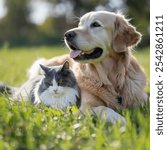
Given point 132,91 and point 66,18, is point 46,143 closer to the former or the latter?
point 132,91

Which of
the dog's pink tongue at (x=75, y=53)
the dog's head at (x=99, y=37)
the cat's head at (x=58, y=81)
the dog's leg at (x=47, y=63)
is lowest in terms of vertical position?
the cat's head at (x=58, y=81)

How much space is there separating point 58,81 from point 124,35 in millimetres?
981

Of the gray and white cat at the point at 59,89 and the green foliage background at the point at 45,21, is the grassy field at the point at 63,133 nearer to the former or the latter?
the gray and white cat at the point at 59,89

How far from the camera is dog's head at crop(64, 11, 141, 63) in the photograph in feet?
18.7

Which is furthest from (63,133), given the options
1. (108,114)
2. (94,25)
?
(94,25)

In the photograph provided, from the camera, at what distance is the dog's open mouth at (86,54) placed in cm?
572

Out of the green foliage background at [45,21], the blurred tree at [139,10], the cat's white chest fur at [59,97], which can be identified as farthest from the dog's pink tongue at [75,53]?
the blurred tree at [139,10]

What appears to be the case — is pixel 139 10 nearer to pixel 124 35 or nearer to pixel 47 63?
pixel 47 63

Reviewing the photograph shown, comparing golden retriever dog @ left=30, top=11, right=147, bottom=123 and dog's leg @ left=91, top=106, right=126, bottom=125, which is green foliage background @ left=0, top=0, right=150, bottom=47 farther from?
dog's leg @ left=91, top=106, right=126, bottom=125

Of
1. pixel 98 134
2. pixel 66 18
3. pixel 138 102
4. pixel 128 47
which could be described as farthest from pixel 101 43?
pixel 66 18

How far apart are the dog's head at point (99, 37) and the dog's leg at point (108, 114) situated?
62 centimetres

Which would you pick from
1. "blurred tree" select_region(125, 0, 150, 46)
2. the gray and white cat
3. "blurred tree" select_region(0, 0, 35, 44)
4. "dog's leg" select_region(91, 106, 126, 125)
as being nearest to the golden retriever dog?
the gray and white cat

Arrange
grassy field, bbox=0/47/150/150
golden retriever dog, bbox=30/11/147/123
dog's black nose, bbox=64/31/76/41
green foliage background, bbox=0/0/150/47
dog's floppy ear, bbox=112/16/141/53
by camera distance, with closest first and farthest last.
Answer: grassy field, bbox=0/47/150/150 < dog's black nose, bbox=64/31/76/41 < golden retriever dog, bbox=30/11/147/123 < dog's floppy ear, bbox=112/16/141/53 < green foliage background, bbox=0/0/150/47

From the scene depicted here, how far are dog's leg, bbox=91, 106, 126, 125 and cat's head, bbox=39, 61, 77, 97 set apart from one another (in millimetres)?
423
